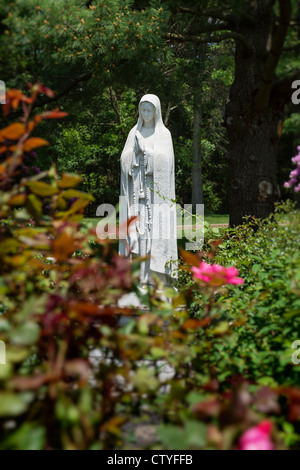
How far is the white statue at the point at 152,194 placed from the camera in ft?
14.3

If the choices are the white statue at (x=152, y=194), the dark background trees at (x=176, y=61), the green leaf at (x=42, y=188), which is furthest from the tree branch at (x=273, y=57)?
the green leaf at (x=42, y=188)

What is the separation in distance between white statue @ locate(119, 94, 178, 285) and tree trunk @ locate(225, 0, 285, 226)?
236 cm

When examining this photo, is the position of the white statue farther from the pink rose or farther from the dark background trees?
the pink rose

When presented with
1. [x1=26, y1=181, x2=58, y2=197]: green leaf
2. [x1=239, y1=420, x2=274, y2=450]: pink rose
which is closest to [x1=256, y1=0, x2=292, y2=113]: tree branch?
[x1=26, y1=181, x2=58, y2=197]: green leaf

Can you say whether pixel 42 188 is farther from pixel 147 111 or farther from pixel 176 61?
pixel 176 61

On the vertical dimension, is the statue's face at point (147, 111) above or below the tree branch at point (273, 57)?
below

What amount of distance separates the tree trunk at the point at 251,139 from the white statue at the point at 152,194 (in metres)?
2.36

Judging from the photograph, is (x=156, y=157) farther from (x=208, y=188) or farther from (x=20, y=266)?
(x=208, y=188)

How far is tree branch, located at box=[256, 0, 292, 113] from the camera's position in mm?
3769

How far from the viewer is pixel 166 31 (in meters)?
Result: 6.21

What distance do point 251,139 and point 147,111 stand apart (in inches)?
101

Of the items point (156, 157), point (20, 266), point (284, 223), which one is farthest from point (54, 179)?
point (156, 157)

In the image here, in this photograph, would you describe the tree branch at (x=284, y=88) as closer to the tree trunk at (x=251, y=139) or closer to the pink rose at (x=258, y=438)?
the tree trunk at (x=251, y=139)

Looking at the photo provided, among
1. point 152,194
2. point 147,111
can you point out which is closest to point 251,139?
point 147,111
